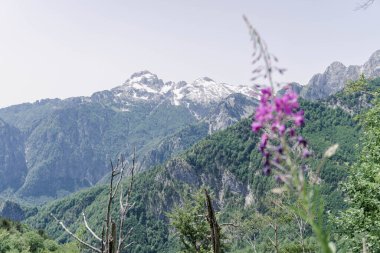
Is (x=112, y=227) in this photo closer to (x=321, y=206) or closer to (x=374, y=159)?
(x=321, y=206)

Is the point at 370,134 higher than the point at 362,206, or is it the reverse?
the point at 370,134

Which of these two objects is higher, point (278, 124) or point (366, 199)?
point (278, 124)

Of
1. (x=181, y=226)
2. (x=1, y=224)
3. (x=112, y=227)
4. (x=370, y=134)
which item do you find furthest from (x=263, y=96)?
(x=1, y=224)

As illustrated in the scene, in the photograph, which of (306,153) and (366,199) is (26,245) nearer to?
(366,199)

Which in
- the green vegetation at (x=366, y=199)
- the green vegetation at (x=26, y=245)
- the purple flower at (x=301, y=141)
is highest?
the purple flower at (x=301, y=141)

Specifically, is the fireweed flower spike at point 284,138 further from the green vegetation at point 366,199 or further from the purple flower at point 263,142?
the green vegetation at point 366,199

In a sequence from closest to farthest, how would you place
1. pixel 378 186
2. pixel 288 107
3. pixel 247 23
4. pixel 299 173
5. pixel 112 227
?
pixel 299 173, pixel 288 107, pixel 247 23, pixel 112 227, pixel 378 186

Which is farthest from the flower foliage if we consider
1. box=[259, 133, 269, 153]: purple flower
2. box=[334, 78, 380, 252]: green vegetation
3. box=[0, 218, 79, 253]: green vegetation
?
box=[0, 218, 79, 253]: green vegetation

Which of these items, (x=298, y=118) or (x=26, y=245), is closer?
(x=298, y=118)

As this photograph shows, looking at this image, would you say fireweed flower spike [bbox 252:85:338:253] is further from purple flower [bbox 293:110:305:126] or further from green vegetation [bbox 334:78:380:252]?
green vegetation [bbox 334:78:380:252]

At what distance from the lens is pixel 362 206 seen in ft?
75.2

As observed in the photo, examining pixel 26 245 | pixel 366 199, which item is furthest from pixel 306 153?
pixel 26 245

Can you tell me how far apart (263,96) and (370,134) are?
26251mm

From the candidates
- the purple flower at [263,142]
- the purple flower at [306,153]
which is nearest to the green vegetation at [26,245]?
the purple flower at [263,142]
